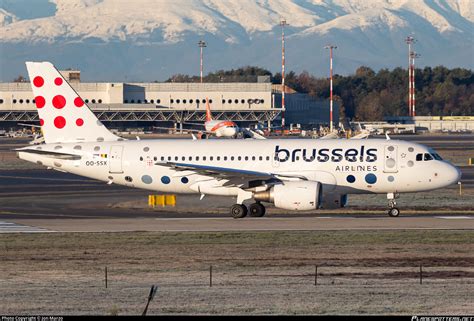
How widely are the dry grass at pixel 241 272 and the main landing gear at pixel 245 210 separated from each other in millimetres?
6776

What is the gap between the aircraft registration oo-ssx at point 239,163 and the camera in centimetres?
4819

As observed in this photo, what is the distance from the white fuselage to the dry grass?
6979 millimetres

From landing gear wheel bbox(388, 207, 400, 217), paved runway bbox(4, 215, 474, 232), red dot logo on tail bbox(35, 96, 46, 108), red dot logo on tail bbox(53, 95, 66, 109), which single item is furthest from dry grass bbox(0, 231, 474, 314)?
red dot logo on tail bbox(35, 96, 46, 108)

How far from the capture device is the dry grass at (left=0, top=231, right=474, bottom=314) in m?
26.3

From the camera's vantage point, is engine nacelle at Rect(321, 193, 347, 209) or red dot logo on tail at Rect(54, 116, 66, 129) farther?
red dot logo on tail at Rect(54, 116, 66, 129)

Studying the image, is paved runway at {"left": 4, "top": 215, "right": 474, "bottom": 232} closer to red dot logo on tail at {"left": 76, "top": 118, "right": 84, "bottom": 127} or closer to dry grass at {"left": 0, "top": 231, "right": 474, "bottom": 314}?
dry grass at {"left": 0, "top": 231, "right": 474, "bottom": 314}

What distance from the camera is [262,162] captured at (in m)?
49.3

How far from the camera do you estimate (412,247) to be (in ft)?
123

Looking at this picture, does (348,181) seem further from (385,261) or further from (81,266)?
(81,266)

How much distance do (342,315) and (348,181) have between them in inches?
944

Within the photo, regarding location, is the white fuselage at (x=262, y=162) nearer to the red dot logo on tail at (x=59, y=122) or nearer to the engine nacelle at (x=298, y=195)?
the red dot logo on tail at (x=59, y=122)

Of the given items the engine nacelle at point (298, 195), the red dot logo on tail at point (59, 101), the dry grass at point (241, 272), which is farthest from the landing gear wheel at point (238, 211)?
the red dot logo on tail at point (59, 101)

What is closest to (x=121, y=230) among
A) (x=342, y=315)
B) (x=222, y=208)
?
(x=222, y=208)

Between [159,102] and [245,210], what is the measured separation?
471 ft
